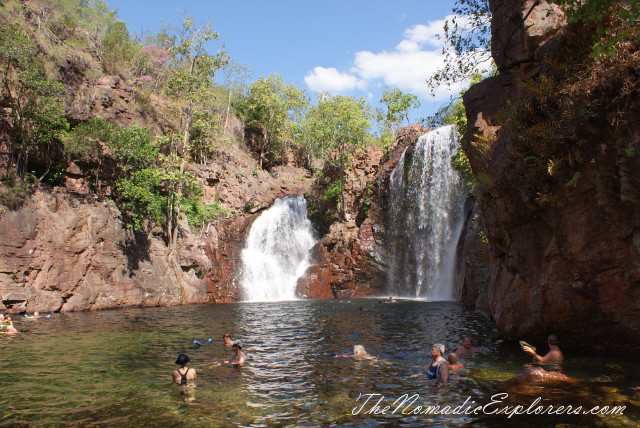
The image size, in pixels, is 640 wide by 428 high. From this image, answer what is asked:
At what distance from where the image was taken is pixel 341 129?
45.1 m

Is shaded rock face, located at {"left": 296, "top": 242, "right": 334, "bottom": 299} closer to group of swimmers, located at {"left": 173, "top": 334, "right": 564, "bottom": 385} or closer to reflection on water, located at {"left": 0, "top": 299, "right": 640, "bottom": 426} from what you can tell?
reflection on water, located at {"left": 0, "top": 299, "right": 640, "bottom": 426}

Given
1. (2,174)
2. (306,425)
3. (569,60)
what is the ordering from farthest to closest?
(2,174)
(569,60)
(306,425)

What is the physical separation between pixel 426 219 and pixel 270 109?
26864 mm

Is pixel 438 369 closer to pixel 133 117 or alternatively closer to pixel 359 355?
pixel 359 355

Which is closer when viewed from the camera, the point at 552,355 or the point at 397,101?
the point at 552,355

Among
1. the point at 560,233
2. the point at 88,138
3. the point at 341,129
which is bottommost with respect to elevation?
the point at 560,233

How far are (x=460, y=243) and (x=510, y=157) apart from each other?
17.1 meters

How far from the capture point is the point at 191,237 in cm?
3612

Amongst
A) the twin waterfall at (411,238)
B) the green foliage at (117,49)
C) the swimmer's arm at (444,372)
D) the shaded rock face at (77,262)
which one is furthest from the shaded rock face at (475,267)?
the green foliage at (117,49)

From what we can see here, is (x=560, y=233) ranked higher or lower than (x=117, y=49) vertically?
lower

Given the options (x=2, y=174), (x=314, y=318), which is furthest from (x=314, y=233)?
(x=2, y=174)

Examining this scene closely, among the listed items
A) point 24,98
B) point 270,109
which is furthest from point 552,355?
point 270,109

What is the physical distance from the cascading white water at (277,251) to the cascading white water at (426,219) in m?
8.87

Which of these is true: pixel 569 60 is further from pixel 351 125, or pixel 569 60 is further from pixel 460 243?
pixel 351 125
